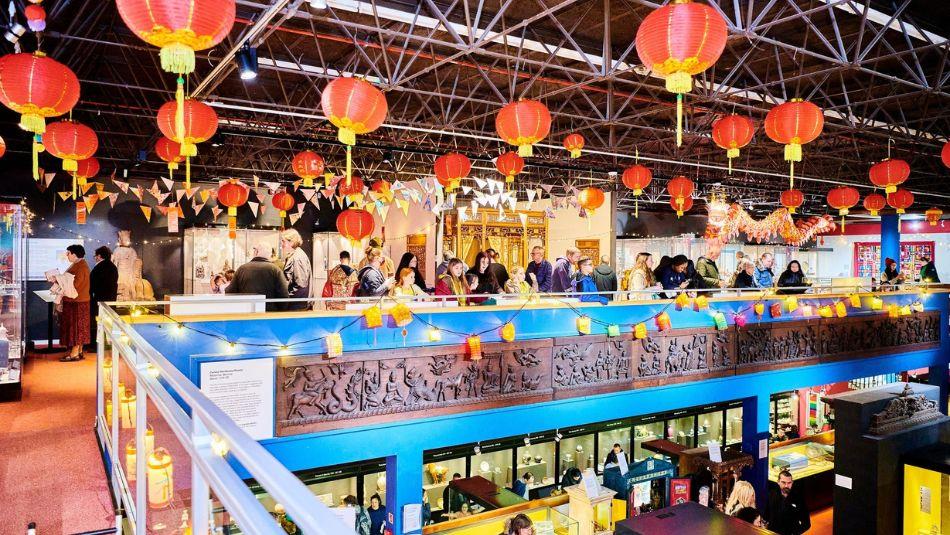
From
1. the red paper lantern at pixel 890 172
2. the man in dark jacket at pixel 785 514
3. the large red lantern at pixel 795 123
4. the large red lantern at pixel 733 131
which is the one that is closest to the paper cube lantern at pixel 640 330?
the large red lantern at pixel 733 131

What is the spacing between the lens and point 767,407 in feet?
A: 30.1

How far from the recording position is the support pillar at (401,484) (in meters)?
6.01

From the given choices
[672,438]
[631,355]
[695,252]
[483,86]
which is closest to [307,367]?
[631,355]

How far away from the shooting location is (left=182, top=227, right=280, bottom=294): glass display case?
47.2ft

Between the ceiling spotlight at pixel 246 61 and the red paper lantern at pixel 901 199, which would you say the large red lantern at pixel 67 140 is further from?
the red paper lantern at pixel 901 199

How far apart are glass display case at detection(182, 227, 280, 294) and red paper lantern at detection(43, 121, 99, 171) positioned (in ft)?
26.9

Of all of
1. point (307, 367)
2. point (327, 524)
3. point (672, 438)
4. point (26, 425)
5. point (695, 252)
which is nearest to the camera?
point (327, 524)

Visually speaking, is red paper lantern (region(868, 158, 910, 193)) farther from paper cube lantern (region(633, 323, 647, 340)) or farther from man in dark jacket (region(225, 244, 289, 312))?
man in dark jacket (region(225, 244, 289, 312))

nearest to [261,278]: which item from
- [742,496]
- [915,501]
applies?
[742,496]

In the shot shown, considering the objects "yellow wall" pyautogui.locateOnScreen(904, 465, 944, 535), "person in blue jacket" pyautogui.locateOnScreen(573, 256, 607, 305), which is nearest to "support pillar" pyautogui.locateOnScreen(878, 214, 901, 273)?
"yellow wall" pyautogui.locateOnScreen(904, 465, 944, 535)

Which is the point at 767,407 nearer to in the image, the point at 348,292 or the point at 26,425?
the point at 348,292

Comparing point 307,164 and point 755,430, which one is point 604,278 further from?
point 307,164

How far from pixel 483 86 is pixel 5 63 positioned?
7.62 meters

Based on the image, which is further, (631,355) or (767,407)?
(767,407)
